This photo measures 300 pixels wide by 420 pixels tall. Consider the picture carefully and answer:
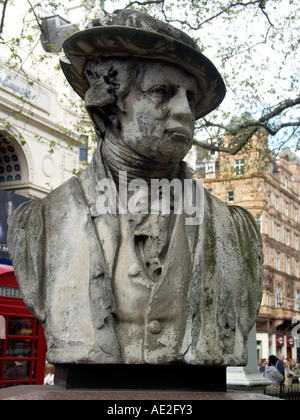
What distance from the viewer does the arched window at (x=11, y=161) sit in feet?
58.8

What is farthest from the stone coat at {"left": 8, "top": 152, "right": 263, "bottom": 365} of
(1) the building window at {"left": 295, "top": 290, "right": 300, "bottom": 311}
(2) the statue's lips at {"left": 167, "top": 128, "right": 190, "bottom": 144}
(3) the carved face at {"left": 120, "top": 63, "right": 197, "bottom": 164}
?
(1) the building window at {"left": 295, "top": 290, "right": 300, "bottom": 311}

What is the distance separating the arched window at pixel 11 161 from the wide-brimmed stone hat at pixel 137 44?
15.4 m

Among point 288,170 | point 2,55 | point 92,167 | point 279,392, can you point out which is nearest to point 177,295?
point 92,167

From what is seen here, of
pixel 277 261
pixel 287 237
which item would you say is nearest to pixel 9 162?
pixel 277 261

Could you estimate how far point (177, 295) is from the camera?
2.61m

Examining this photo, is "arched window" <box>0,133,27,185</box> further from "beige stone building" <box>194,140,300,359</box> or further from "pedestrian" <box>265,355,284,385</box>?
"beige stone building" <box>194,140,300,359</box>

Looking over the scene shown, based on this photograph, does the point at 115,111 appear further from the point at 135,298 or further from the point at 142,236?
the point at 135,298

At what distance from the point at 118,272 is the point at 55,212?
0.48m

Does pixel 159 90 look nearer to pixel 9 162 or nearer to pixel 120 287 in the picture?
pixel 120 287

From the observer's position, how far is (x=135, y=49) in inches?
106

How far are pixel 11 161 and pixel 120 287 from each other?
16478 millimetres

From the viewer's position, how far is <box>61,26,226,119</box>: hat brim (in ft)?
8.67

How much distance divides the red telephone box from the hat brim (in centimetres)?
476

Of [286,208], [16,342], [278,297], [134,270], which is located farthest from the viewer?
[286,208]
